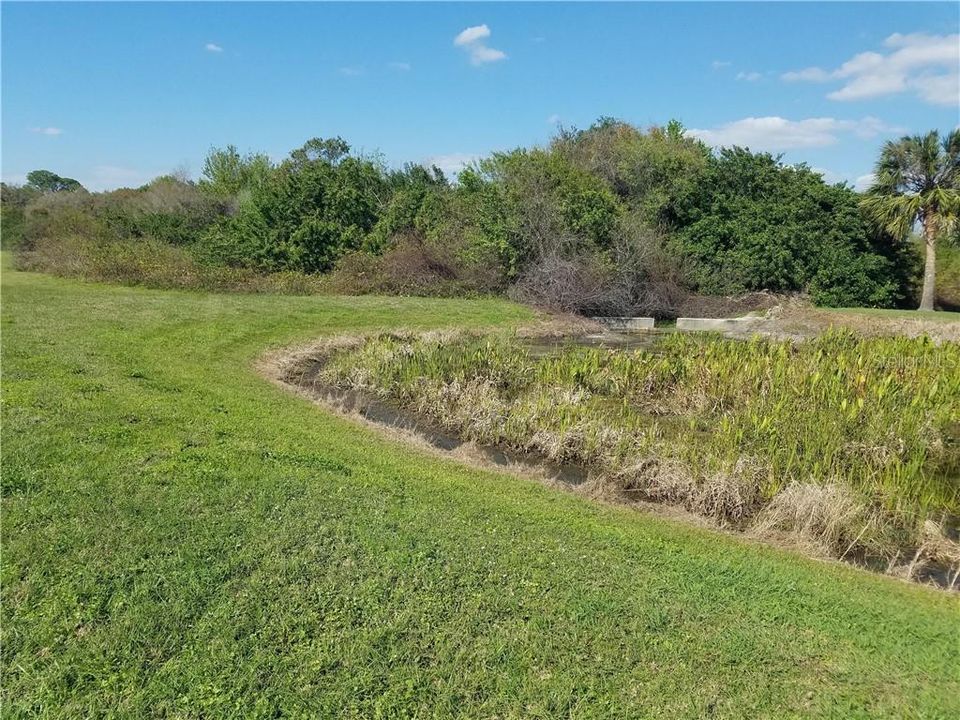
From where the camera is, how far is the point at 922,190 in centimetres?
2364

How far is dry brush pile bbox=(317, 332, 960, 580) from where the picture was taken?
18.7 feet

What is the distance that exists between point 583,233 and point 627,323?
3.82 metres

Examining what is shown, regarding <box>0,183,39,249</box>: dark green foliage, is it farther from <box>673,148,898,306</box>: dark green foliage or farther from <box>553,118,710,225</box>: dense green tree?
<box>673,148,898,306</box>: dark green foliage

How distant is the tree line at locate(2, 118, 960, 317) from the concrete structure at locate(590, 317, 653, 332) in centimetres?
61

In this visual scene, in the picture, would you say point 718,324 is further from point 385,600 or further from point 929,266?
point 385,600

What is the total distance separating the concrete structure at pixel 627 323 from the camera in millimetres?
19683

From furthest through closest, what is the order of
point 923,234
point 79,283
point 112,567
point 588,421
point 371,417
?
point 923,234, point 79,283, point 371,417, point 588,421, point 112,567

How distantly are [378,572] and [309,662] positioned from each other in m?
0.85

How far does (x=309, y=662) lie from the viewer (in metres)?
3.06

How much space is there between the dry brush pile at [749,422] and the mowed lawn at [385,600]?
0.91 metres

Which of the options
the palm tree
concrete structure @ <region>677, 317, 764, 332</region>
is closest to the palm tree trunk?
the palm tree

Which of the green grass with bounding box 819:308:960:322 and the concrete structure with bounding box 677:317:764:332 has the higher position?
the green grass with bounding box 819:308:960:322

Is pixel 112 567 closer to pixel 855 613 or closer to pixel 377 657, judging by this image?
pixel 377 657

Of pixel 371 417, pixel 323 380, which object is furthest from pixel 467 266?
pixel 371 417
